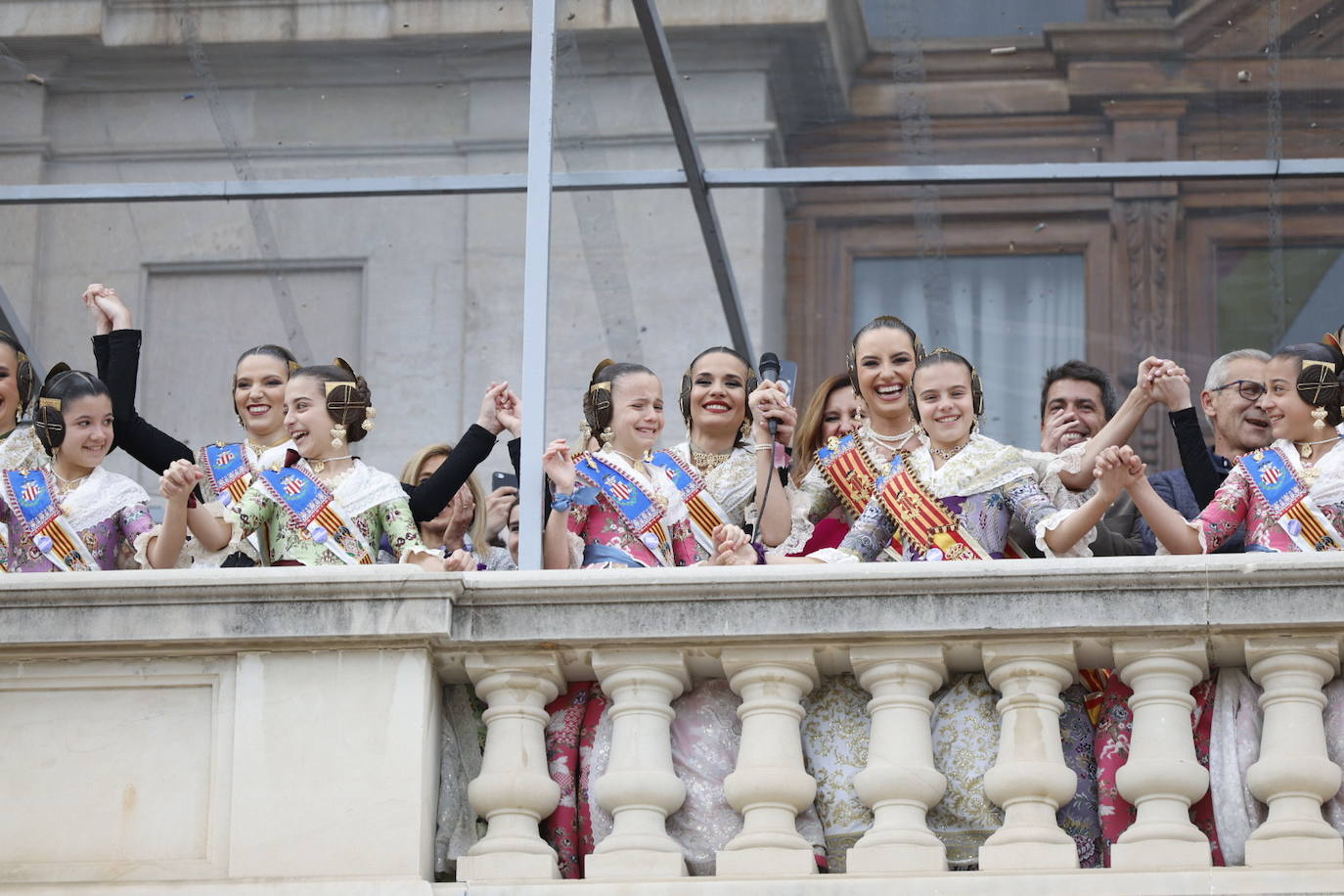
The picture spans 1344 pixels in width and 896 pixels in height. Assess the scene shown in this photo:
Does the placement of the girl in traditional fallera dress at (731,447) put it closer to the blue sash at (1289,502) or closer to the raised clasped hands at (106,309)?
the blue sash at (1289,502)

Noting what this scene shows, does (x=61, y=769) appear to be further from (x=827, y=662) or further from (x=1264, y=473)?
(x=1264, y=473)

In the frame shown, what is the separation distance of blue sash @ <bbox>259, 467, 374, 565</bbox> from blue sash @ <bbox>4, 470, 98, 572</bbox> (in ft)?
1.79

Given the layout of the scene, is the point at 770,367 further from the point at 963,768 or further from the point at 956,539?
the point at 963,768

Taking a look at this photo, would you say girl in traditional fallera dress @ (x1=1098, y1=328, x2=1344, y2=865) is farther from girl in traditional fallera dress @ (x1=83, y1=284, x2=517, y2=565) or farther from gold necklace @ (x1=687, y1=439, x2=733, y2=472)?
girl in traditional fallera dress @ (x1=83, y1=284, x2=517, y2=565)

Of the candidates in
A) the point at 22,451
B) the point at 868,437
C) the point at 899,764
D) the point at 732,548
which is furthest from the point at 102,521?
the point at 899,764

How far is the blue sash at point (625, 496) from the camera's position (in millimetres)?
7121

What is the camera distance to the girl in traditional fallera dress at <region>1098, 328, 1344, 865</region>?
19.3ft

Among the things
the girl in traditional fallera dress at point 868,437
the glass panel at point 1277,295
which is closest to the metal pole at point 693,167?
the glass panel at point 1277,295

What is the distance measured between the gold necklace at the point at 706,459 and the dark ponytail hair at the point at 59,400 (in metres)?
1.73

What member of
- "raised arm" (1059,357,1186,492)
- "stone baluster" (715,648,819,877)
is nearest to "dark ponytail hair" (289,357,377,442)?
"stone baluster" (715,648,819,877)

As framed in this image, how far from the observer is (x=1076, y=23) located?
10945mm

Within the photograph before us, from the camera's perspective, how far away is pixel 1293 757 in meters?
5.76

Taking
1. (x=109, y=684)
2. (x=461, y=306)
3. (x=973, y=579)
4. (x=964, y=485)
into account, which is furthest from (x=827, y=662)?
(x=461, y=306)

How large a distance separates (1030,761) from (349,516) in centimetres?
218
